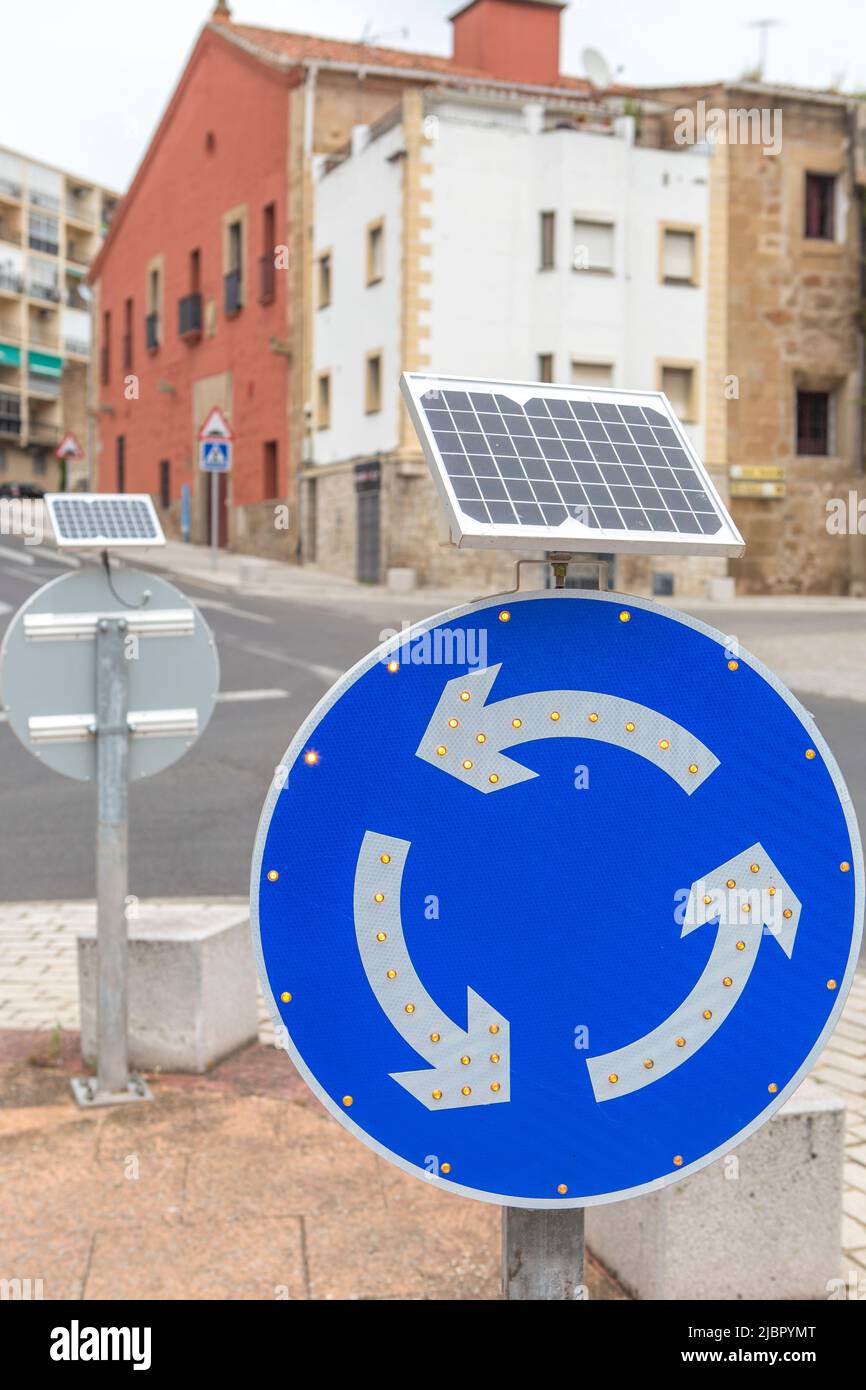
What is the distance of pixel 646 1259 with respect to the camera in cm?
326

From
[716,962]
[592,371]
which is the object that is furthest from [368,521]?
[716,962]

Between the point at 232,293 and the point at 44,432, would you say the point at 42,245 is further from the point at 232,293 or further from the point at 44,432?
the point at 232,293

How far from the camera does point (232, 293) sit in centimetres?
3762

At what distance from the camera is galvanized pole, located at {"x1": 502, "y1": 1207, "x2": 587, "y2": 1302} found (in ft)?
6.43

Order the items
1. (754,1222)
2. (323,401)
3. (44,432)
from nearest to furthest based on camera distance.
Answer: (754,1222) → (323,401) → (44,432)

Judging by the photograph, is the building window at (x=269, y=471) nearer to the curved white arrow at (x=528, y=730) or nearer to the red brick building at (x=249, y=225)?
the red brick building at (x=249, y=225)

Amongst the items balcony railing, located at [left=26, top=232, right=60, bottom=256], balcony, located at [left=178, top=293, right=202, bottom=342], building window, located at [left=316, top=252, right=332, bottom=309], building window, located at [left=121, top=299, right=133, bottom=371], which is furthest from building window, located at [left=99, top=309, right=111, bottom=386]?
balcony railing, located at [left=26, top=232, right=60, bottom=256]

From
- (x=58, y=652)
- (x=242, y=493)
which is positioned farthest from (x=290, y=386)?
(x=58, y=652)

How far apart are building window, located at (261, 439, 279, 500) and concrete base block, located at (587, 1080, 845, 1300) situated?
3382cm

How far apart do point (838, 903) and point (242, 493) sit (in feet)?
120

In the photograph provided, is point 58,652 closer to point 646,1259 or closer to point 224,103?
point 646,1259

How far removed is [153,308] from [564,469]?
44225mm

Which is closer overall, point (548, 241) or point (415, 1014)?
point (415, 1014)

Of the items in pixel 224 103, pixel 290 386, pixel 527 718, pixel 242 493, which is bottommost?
pixel 527 718
